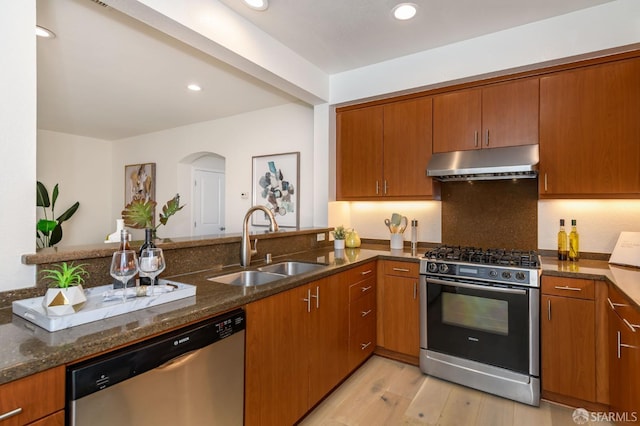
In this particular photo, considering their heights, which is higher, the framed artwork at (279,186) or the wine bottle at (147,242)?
the framed artwork at (279,186)

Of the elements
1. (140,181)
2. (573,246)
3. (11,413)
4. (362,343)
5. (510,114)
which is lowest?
(362,343)

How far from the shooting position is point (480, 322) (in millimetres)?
2354

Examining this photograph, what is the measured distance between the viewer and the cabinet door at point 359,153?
323cm

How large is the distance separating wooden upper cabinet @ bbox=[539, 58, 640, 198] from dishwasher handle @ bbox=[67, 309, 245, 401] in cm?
252

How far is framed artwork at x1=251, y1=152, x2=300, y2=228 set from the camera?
4.01m

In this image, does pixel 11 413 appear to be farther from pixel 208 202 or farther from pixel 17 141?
pixel 208 202

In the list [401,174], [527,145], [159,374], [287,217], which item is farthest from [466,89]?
[159,374]

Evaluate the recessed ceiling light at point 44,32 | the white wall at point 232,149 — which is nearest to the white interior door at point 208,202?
the white wall at point 232,149

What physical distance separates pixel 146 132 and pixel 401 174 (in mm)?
4460

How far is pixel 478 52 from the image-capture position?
2.62 metres

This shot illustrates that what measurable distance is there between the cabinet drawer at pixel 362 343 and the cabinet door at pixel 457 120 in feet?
5.45

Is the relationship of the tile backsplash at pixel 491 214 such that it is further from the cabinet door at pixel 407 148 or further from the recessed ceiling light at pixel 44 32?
the recessed ceiling light at pixel 44 32

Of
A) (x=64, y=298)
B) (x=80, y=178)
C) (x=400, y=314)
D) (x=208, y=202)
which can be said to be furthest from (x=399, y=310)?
(x=80, y=178)

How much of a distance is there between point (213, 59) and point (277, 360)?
2527 millimetres
